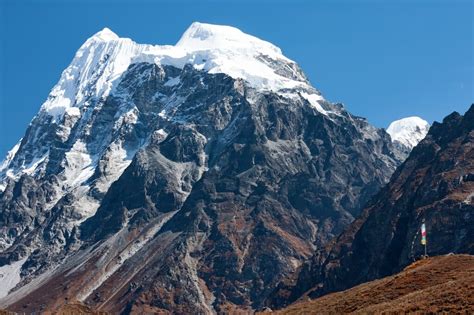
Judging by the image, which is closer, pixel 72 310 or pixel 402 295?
pixel 402 295

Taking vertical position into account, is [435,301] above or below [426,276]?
below

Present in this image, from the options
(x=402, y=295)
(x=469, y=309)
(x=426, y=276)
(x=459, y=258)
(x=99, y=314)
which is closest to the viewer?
(x=469, y=309)

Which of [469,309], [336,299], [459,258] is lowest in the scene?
[469,309]

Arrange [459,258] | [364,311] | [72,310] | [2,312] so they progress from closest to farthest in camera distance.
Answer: [364,311] → [459,258] → [2,312] → [72,310]

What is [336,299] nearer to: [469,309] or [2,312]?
[469,309]

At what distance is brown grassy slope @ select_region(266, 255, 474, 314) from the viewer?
102 metres

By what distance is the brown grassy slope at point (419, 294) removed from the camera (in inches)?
4006

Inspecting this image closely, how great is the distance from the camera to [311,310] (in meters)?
128

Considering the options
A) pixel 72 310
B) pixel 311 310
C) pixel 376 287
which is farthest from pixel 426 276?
pixel 72 310

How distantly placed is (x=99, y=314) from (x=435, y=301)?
282 feet

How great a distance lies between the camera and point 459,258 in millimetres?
136875

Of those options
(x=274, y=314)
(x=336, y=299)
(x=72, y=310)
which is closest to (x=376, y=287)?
(x=336, y=299)

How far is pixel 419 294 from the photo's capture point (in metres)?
111

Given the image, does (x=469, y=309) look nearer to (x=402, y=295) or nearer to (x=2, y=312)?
(x=402, y=295)
